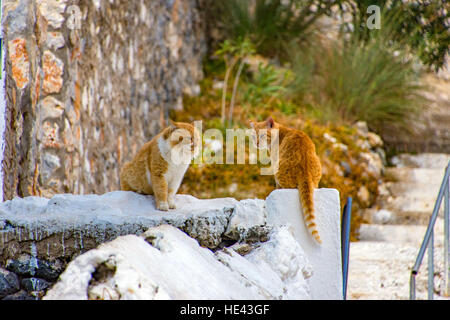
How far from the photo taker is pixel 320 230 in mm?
1902

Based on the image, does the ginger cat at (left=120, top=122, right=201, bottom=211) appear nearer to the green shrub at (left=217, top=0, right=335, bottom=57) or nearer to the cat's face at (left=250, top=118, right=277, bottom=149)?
the cat's face at (left=250, top=118, right=277, bottom=149)

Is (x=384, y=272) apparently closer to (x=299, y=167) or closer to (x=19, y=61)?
(x=299, y=167)

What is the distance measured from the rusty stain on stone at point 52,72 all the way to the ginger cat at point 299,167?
1016 millimetres

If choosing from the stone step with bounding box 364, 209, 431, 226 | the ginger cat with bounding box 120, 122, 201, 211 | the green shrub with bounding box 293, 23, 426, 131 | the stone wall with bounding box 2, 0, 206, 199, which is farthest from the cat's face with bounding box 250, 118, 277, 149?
the green shrub with bounding box 293, 23, 426, 131

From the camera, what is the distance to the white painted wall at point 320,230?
187 centimetres

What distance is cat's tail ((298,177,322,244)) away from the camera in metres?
1.87

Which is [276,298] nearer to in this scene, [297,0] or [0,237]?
[0,237]

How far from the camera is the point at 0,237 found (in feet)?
6.08

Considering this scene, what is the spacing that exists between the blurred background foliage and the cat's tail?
2.10 m

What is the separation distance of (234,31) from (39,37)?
3.17 meters

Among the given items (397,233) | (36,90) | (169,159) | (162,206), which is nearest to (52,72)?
(36,90)

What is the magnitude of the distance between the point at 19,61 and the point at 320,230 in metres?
1.38
